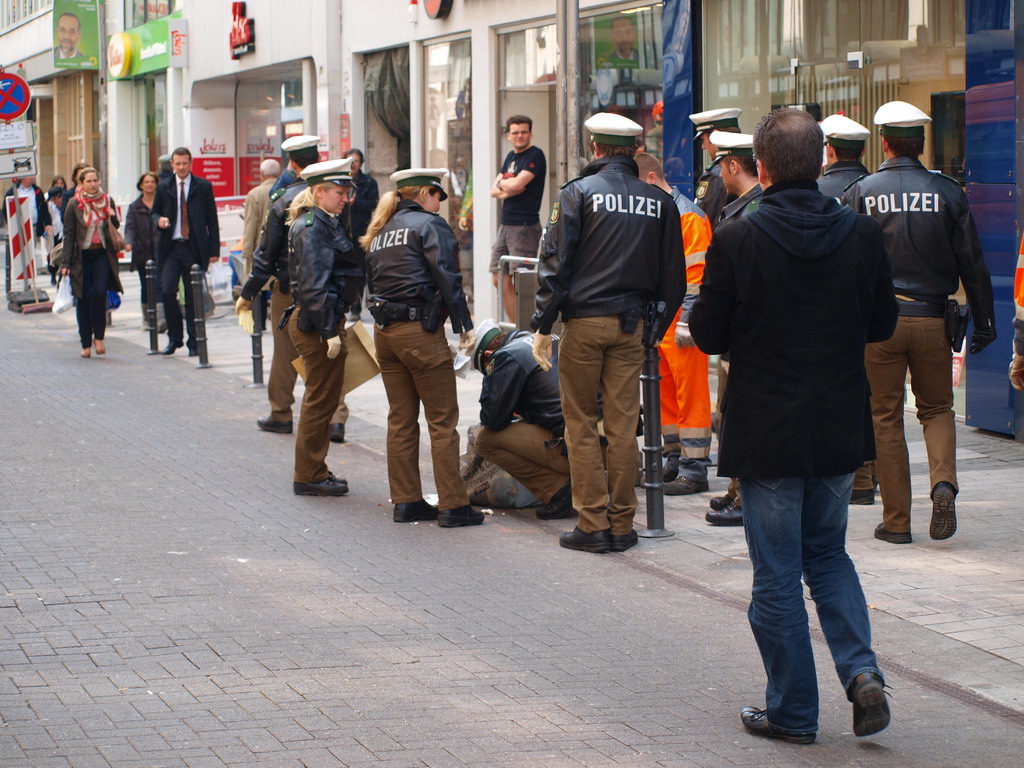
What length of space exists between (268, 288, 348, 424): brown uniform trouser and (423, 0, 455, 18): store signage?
26.2ft

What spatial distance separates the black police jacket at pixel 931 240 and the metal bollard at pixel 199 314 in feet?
27.7

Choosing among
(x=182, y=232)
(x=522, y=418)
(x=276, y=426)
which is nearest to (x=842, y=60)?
(x=276, y=426)

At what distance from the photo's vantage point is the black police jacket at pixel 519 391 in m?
8.22

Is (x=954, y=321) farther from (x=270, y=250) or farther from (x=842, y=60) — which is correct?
(x=842, y=60)

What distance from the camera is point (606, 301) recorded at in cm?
747

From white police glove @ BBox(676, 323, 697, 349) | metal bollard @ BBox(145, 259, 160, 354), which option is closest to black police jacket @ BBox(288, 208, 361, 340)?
white police glove @ BBox(676, 323, 697, 349)

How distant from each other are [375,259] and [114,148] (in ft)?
93.0

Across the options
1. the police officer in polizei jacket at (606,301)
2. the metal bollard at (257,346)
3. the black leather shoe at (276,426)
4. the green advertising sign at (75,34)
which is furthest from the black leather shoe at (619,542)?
the green advertising sign at (75,34)

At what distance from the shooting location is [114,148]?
1378 inches

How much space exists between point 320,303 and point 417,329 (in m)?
0.85

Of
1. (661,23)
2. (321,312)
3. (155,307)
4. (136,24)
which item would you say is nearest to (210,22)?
(136,24)

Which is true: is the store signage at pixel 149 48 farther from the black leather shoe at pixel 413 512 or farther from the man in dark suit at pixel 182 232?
the black leather shoe at pixel 413 512

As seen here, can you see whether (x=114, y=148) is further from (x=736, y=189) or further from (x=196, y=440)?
(x=736, y=189)

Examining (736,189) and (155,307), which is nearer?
(736,189)
